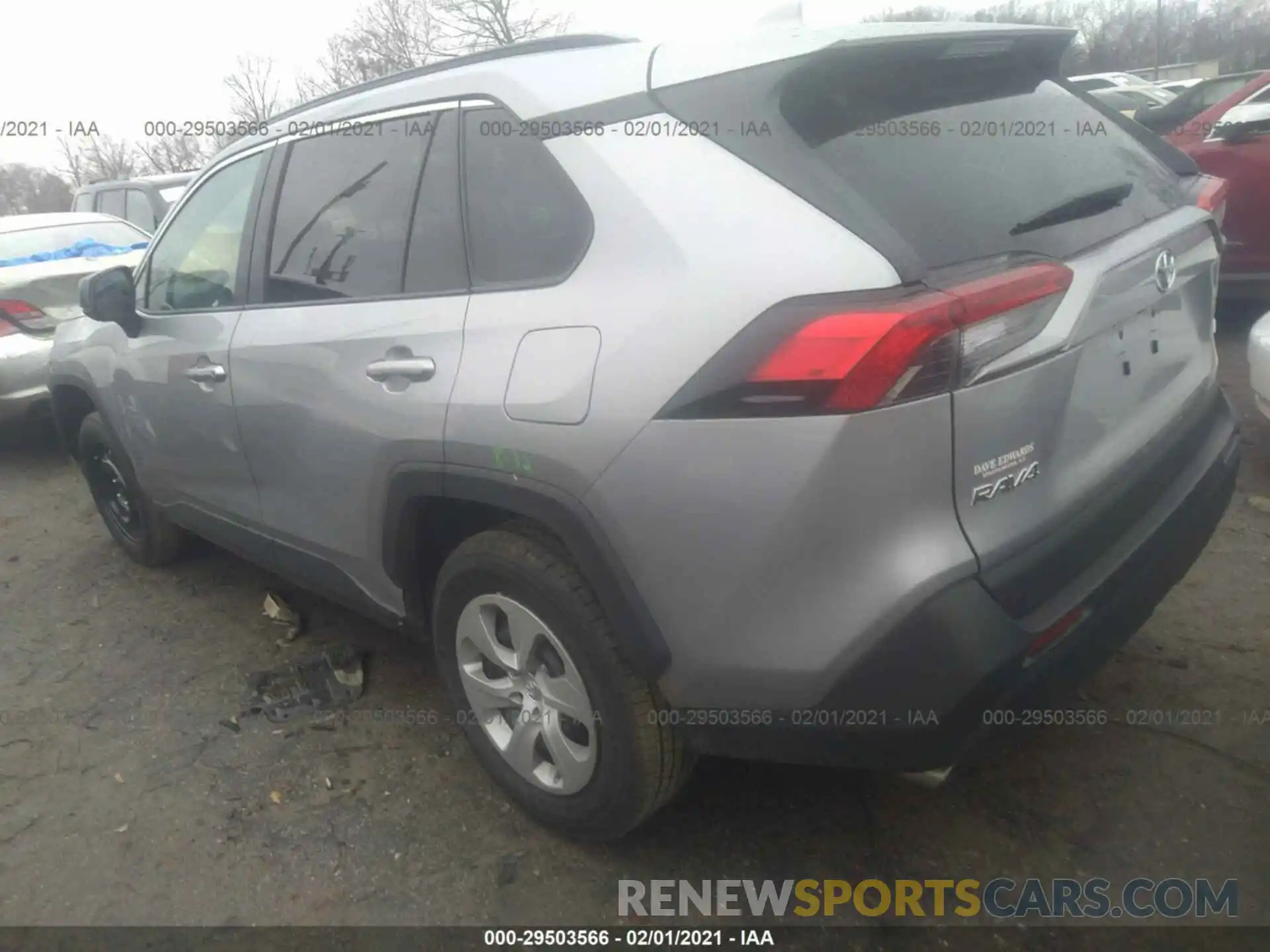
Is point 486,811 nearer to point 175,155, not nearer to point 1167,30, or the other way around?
point 175,155

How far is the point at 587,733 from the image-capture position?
223 centimetres

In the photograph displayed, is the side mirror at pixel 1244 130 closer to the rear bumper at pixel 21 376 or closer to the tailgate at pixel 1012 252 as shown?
the tailgate at pixel 1012 252

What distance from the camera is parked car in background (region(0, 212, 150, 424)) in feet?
18.9

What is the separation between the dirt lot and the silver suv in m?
0.25

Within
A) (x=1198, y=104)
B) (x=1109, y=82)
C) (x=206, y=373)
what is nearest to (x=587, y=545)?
(x=206, y=373)

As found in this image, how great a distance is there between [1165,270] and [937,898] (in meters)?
1.48

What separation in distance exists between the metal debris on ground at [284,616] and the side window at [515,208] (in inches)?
77.0

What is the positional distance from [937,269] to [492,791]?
181 centimetres

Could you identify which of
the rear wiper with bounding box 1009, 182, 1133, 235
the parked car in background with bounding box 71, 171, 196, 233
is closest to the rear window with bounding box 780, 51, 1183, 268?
the rear wiper with bounding box 1009, 182, 1133, 235

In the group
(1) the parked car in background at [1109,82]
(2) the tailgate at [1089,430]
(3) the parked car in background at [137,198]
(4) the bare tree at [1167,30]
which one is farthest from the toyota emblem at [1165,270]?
(4) the bare tree at [1167,30]

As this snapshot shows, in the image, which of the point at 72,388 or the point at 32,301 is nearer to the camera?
the point at 72,388

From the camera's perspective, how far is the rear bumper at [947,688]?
1.70 metres

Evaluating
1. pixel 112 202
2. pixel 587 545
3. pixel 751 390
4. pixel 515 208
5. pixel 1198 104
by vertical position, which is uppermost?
pixel 515 208

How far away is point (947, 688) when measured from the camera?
1710 mm
